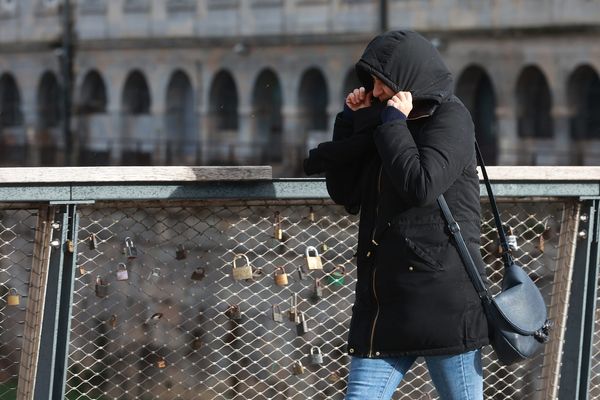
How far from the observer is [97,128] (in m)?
53.6

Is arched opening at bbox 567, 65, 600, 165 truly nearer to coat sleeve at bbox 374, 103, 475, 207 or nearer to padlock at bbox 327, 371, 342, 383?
padlock at bbox 327, 371, 342, 383

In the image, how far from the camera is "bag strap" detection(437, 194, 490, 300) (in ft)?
19.2

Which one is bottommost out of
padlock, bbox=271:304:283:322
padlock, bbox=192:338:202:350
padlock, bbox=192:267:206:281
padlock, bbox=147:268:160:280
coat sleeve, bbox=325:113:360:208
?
padlock, bbox=192:338:202:350

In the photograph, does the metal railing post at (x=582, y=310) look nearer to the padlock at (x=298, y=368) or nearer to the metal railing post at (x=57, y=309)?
the padlock at (x=298, y=368)

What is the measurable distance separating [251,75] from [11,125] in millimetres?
9359

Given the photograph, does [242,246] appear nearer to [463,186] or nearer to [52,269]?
[52,269]

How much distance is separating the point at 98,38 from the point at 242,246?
47974 mm

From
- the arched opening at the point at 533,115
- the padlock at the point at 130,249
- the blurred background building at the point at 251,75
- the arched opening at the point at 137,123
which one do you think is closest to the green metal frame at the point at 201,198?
the padlock at the point at 130,249

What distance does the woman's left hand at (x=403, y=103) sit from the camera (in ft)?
19.2

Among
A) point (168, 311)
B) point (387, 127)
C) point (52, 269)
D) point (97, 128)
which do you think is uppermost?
point (387, 127)

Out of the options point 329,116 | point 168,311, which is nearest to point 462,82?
point 329,116

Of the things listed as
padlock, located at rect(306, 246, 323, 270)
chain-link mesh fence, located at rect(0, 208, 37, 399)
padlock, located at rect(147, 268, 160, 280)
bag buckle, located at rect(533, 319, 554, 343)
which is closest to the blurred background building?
chain-link mesh fence, located at rect(0, 208, 37, 399)

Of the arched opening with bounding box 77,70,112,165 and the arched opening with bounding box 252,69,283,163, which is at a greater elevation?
the arched opening with bounding box 252,69,283,163

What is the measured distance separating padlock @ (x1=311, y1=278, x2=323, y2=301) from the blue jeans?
1064 millimetres
